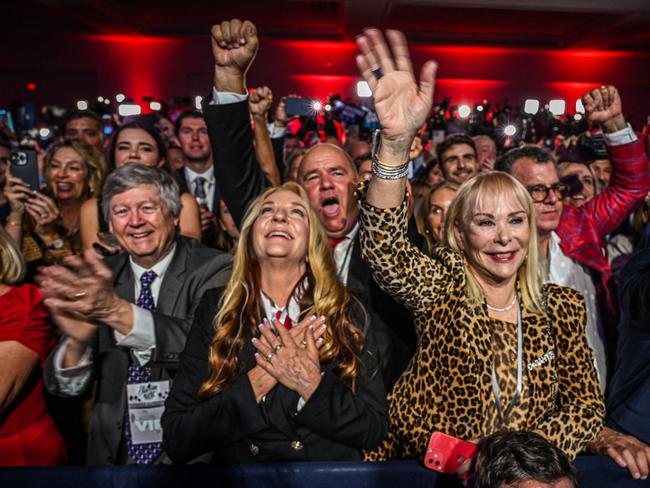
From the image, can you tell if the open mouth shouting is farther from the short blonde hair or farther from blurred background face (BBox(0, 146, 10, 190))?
blurred background face (BBox(0, 146, 10, 190))

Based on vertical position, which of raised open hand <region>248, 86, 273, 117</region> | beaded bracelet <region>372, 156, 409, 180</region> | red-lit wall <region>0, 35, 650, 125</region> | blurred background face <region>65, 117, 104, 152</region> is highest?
red-lit wall <region>0, 35, 650, 125</region>

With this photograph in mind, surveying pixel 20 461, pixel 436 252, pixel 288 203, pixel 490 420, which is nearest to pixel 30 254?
pixel 20 461

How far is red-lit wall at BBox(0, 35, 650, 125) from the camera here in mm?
11844

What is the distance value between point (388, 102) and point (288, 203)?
52cm

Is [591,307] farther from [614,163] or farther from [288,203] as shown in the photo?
[288,203]

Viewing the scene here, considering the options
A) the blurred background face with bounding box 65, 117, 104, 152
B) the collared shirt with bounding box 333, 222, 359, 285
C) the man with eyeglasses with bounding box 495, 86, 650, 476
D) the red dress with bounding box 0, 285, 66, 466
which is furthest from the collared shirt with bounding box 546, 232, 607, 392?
the blurred background face with bounding box 65, 117, 104, 152

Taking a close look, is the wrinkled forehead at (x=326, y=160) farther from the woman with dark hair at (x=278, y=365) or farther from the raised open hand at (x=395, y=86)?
the raised open hand at (x=395, y=86)

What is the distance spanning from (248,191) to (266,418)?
3.16 ft

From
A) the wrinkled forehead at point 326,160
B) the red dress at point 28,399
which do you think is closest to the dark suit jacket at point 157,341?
the red dress at point 28,399

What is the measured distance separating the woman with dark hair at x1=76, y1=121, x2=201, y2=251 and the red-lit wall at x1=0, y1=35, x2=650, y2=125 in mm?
9367

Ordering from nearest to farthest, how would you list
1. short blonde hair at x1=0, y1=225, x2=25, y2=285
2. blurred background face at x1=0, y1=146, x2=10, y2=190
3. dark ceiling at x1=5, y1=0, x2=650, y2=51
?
short blonde hair at x1=0, y1=225, x2=25, y2=285, blurred background face at x1=0, y1=146, x2=10, y2=190, dark ceiling at x1=5, y1=0, x2=650, y2=51

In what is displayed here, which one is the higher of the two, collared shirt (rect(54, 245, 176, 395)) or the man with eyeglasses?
the man with eyeglasses

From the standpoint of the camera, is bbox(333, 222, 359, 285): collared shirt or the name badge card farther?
bbox(333, 222, 359, 285): collared shirt

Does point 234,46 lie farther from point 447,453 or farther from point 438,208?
point 447,453
